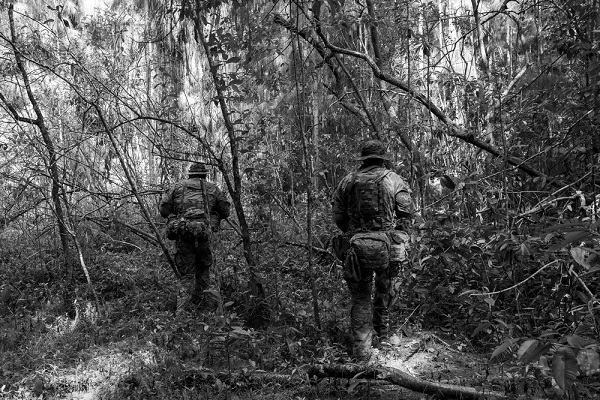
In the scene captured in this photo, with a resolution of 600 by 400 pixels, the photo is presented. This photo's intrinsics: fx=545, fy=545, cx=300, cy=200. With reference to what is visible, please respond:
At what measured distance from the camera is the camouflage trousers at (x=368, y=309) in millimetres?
5742

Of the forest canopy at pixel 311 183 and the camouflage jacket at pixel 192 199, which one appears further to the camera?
the camouflage jacket at pixel 192 199

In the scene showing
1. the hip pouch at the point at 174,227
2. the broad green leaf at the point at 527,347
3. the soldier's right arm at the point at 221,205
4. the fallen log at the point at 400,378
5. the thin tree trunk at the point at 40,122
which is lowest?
the fallen log at the point at 400,378

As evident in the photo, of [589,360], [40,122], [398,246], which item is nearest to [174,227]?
[40,122]

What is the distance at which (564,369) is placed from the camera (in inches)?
72.1

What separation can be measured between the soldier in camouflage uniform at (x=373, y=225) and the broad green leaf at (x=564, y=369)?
3924 millimetres

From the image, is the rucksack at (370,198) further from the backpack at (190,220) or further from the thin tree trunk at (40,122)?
the thin tree trunk at (40,122)

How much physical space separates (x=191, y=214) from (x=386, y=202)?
9.58ft

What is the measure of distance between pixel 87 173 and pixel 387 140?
5.17 metres

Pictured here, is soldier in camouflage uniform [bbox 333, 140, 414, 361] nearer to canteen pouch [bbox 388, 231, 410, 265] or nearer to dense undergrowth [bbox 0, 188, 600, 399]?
canteen pouch [bbox 388, 231, 410, 265]

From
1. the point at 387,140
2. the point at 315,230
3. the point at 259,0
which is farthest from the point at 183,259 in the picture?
the point at 259,0

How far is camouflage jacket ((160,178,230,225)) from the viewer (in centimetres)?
762

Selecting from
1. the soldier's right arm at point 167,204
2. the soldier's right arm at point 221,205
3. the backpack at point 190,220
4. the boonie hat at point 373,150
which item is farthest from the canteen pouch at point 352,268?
the soldier's right arm at point 167,204

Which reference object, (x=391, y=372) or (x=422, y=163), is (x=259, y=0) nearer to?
(x=422, y=163)

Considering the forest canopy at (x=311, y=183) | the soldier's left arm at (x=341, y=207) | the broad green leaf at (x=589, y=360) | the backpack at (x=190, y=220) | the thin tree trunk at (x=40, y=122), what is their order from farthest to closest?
the backpack at (x=190, y=220), the thin tree trunk at (x=40, y=122), the soldier's left arm at (x=341, y=207), the forest canopy at (x=311, y=183), the broad green leaf at (x=589, y=360)
